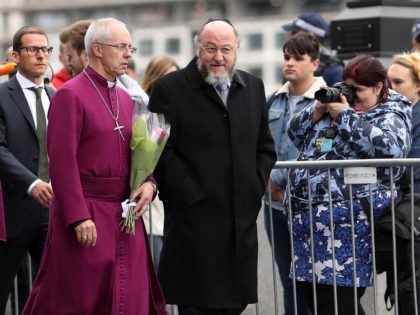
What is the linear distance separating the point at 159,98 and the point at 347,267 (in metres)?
1.53

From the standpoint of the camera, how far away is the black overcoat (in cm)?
673

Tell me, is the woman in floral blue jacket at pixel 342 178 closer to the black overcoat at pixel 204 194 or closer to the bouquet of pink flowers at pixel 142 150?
the black overcoat at pixel 204 194

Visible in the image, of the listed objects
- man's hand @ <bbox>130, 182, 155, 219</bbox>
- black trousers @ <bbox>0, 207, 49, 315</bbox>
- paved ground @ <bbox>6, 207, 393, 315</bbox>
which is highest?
man's hand @ <bbox>130, 182, 155, 219</bbox>

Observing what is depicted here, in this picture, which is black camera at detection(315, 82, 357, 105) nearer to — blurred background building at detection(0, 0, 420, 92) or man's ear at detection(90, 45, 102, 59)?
man's ear at detection(90, 45, 102, 59)

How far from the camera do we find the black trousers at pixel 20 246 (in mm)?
7512

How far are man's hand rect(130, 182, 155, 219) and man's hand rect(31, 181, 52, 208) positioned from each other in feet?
2.57

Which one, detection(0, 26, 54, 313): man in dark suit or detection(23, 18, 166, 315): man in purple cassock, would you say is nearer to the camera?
detection(23, 18, 166, 315): man in purple cassock

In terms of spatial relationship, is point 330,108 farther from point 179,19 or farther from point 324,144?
point 179,19

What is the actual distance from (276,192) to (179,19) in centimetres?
12753

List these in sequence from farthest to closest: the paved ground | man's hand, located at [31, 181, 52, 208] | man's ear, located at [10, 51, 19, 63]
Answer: the paved ground → man's ear, located at [10, 51, 19, 63] → man's hand, located at [31, 181, 52, 208]

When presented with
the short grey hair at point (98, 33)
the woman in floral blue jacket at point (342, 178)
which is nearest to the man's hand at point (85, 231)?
the short grey hair at point (98, 33)

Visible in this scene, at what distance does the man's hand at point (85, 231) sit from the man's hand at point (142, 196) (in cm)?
29

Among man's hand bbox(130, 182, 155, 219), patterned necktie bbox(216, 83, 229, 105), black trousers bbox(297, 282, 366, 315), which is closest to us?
man's hand bbox(130, 182, 155, 219)

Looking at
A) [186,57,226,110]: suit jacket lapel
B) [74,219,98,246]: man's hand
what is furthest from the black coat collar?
[74,219,98,246]: man's hand
